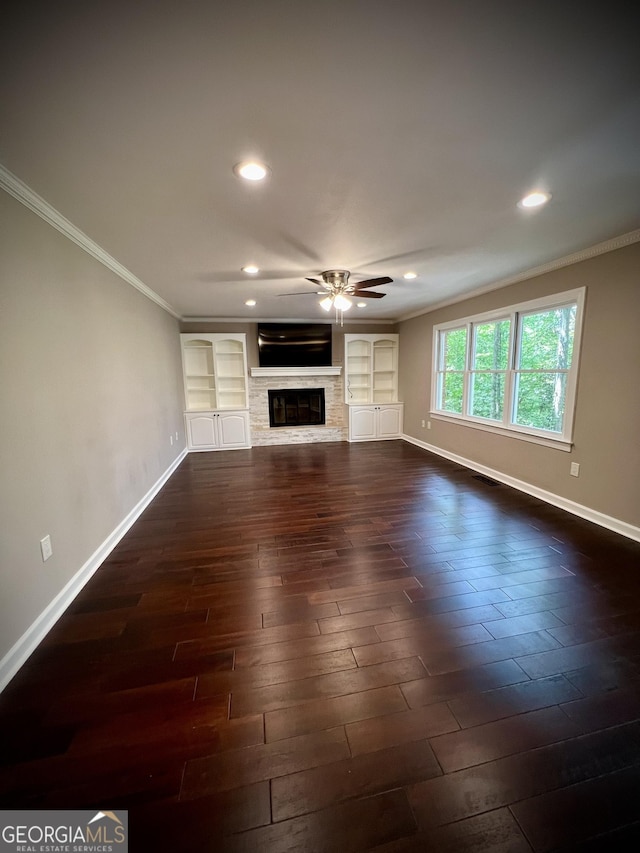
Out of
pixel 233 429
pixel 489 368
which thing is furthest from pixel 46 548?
pixel 489 368

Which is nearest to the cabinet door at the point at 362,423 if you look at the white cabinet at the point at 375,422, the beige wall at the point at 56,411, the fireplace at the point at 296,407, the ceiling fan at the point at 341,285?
the white cabinet at the point at 375,422

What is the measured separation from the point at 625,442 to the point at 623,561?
1021 mm

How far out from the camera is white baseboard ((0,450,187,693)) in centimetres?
163

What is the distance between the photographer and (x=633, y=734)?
1.32m

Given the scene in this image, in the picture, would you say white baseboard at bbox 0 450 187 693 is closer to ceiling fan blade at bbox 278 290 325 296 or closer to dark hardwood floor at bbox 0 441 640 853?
dark hardwood floor at bbox 0 441 640 853

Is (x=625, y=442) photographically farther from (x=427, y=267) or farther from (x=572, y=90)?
(x=572, y=90)

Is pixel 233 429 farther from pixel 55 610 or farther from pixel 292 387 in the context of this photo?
pixel 55 610

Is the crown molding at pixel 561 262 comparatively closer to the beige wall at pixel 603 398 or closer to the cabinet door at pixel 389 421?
the beige wall at pixel 603 398

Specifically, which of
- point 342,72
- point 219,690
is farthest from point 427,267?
point 219,690

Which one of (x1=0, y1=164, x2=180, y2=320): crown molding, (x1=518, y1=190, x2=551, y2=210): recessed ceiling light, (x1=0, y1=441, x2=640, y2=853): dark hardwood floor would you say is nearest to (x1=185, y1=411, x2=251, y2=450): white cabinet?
(x1=0, y1=164, x2=180, y2=320): crown molding

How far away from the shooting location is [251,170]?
68.7 inches

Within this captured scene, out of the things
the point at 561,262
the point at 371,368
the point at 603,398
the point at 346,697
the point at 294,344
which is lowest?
the point at 346,697

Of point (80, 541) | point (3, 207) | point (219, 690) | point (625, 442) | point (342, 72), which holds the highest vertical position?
point (342, 72)

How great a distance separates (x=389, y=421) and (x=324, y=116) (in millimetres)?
5851
